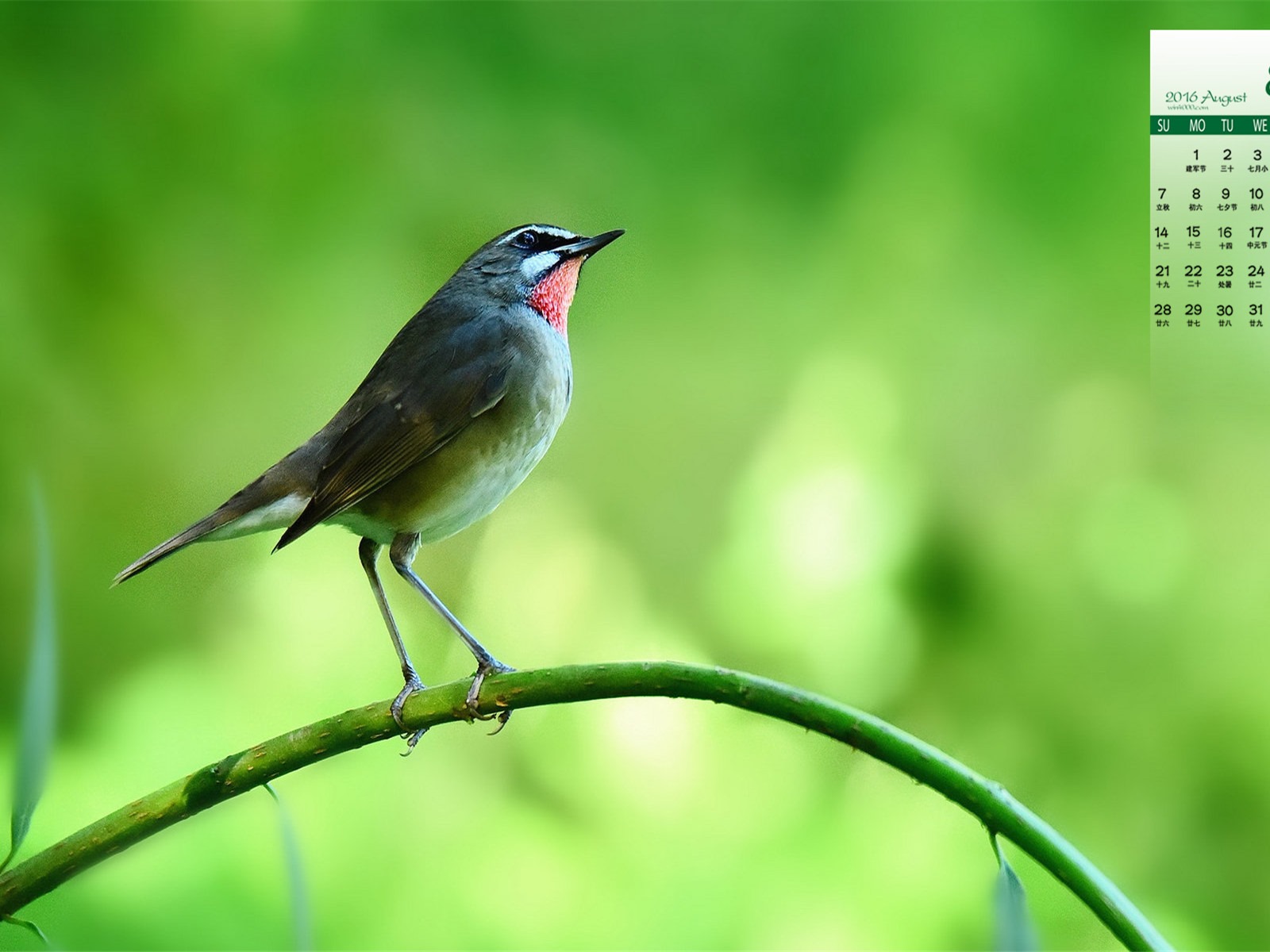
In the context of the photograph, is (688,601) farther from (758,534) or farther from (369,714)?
(369,714)

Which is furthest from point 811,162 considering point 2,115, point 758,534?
point 2,115

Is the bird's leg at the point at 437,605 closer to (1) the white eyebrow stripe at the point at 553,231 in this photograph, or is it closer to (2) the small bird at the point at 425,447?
(2) the small bird at the point at 425,447

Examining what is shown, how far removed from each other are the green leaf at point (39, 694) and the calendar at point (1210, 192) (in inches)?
67.1

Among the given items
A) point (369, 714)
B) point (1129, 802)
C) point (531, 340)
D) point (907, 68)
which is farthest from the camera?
point (907, 68)

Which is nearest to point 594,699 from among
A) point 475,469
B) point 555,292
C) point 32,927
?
point 32,927

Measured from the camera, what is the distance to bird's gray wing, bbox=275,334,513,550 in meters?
1.35

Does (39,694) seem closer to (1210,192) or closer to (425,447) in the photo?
(425,447)

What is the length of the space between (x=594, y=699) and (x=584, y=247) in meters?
0.89

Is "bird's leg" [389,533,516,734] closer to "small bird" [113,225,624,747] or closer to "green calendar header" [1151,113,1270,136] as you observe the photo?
"small bird" [113,225,624,747]

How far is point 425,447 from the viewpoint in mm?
1388

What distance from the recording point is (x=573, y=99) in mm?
2139

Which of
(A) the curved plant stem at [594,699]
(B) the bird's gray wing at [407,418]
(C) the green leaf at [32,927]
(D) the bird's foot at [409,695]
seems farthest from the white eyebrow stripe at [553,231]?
(C) the green leaf at [32,927]

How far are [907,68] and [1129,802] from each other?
128cm

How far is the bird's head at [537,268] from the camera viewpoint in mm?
1547
